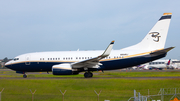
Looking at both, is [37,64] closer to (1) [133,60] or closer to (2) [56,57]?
(2) [56,57]

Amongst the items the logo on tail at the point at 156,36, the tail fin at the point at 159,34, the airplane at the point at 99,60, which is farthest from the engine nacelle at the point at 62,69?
the logo on tail at the point at 156,36

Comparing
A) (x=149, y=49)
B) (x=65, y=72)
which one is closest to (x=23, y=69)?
(x=65, y=72)

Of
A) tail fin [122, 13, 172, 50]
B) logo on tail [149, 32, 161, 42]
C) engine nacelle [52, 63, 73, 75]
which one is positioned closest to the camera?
engine nacelle [52, 63, 73, 75]

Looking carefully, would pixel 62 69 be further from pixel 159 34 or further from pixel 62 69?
pixel 159 34

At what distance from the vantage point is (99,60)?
26125mm

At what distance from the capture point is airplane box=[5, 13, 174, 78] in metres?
25.7

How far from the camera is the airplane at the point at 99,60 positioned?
25688 millimetres

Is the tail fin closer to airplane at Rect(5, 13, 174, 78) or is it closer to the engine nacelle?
airplane at Rect(5, 13, 174, 78)

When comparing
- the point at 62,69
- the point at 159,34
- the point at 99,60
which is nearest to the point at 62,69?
the point at 62,69

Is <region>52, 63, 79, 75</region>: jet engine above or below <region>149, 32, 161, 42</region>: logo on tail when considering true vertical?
below

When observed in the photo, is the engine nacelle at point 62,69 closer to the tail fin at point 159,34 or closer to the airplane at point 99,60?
the airplane at point 99,60

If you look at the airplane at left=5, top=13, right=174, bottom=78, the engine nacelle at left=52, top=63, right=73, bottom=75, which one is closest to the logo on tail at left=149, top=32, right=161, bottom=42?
the airplane at left=5, top=13, right=174, bottom=78

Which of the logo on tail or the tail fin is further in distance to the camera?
the logo on tail

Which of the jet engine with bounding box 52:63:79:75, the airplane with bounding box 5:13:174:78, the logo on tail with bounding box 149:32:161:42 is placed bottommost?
the jet engine with bounding box 52:63:79:75
